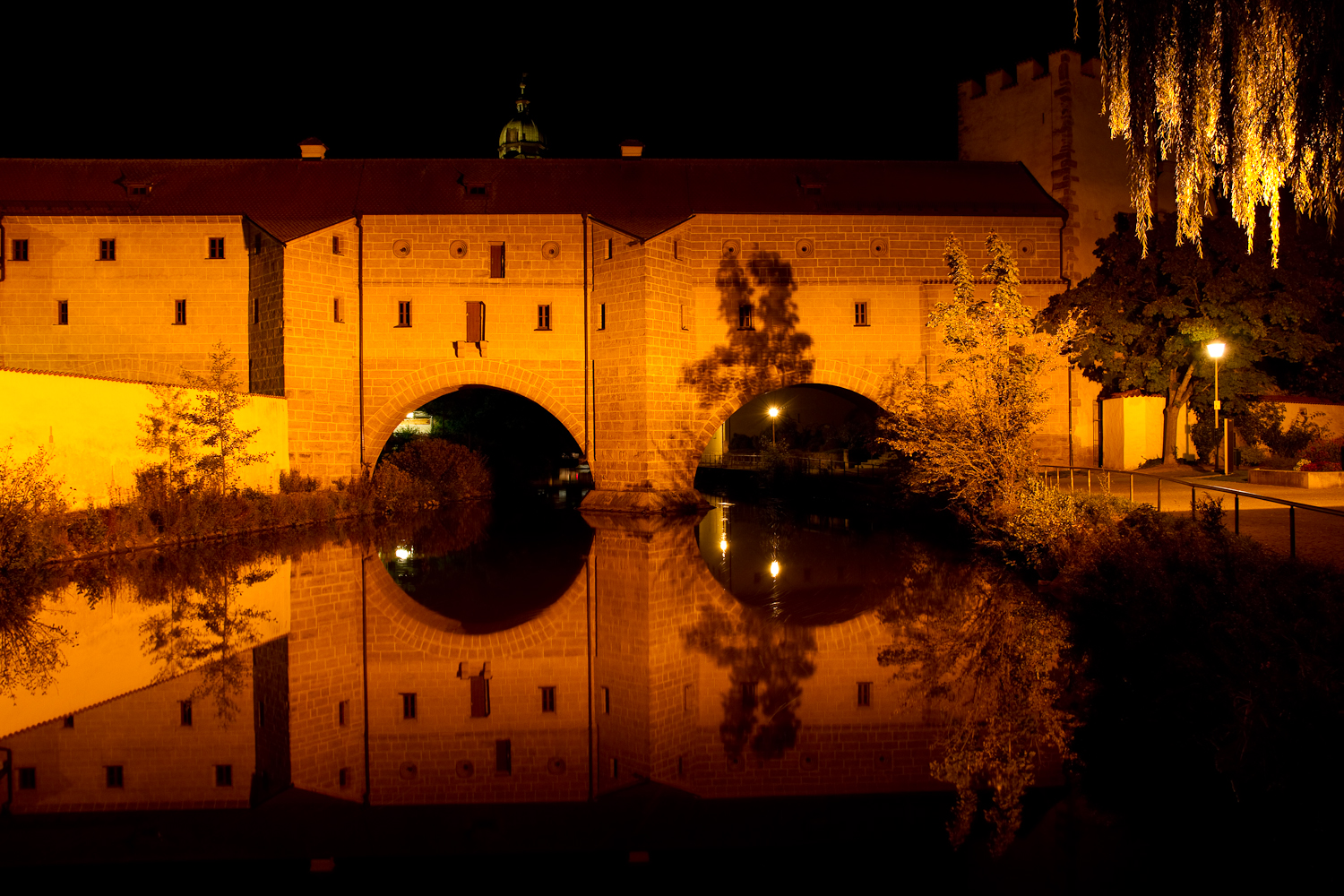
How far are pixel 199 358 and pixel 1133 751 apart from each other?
22.7 metres

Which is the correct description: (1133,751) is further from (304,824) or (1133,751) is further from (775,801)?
(304,824)

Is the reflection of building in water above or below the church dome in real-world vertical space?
below

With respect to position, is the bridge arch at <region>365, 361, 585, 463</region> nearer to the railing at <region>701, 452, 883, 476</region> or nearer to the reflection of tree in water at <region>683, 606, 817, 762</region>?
the railing at <region>701, 452, 883, 476</region>

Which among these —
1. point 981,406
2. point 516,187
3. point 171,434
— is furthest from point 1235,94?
point 516,187

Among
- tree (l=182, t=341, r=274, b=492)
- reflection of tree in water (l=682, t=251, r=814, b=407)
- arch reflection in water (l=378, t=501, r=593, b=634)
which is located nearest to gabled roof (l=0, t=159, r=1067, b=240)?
reflection of tree in water (l=682, t=251, r=814, b=407)

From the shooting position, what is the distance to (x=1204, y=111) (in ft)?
22.4

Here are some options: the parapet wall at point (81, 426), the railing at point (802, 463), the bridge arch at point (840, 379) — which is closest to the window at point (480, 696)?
the parapet wall at point (81, 426)

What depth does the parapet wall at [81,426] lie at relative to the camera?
13.3 metres

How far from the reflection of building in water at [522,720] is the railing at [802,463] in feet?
59.1

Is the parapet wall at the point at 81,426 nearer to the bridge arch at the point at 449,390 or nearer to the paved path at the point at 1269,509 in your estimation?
the bridge arch at the point at 449,390

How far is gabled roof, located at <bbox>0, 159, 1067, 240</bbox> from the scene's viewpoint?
23.4 metres

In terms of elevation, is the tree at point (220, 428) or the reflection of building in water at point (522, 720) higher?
the tree at point (220, 428)

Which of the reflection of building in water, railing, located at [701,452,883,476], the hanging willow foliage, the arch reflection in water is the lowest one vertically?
the reflection of building in water

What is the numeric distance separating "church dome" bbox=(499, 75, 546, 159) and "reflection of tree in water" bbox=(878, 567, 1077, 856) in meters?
33.2
